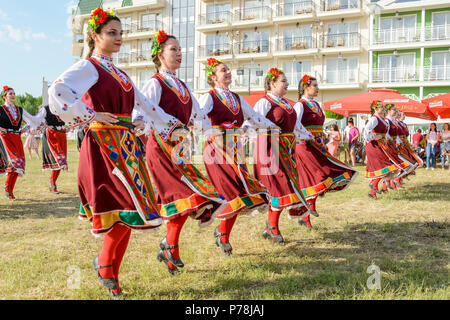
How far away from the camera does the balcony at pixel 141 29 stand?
33406mm

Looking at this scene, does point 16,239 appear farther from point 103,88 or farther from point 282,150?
point 282,150

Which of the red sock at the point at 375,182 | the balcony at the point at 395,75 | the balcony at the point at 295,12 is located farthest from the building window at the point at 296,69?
the red sock at the point at 375,182

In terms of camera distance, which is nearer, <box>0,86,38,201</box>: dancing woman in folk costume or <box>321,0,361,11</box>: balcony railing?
<box>0,86,38,201</box>: dancing woman in folk costume

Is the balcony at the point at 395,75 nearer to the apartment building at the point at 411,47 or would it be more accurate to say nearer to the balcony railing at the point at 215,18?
the apartment building at the point at 411,47

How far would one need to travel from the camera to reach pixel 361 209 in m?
6.82

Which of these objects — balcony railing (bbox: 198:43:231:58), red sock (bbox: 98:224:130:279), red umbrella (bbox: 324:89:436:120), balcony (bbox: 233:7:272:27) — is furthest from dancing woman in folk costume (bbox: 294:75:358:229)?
balcony railing (bbox: 198:43:231:58)

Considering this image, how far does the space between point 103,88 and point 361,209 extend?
5147 millimetres

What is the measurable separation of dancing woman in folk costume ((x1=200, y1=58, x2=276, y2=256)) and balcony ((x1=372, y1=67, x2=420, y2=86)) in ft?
79.5

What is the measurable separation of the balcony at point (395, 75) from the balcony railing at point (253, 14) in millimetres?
8411

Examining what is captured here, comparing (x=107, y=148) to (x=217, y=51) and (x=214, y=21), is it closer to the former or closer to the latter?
(x=217, y=51)

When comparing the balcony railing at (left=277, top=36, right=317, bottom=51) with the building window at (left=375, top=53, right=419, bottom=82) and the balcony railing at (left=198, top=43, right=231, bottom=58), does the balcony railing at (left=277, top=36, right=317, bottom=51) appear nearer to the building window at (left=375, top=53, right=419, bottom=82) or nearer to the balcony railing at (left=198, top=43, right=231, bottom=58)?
the balcony railing at (left=198, top=43, right=231, bottom=58)

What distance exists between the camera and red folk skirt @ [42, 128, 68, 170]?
8492mm

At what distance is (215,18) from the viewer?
3114cm

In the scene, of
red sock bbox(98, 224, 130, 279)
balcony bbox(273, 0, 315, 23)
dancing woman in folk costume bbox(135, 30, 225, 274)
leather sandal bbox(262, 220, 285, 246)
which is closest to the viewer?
red sock bbox(98, 224, 130, 279)
